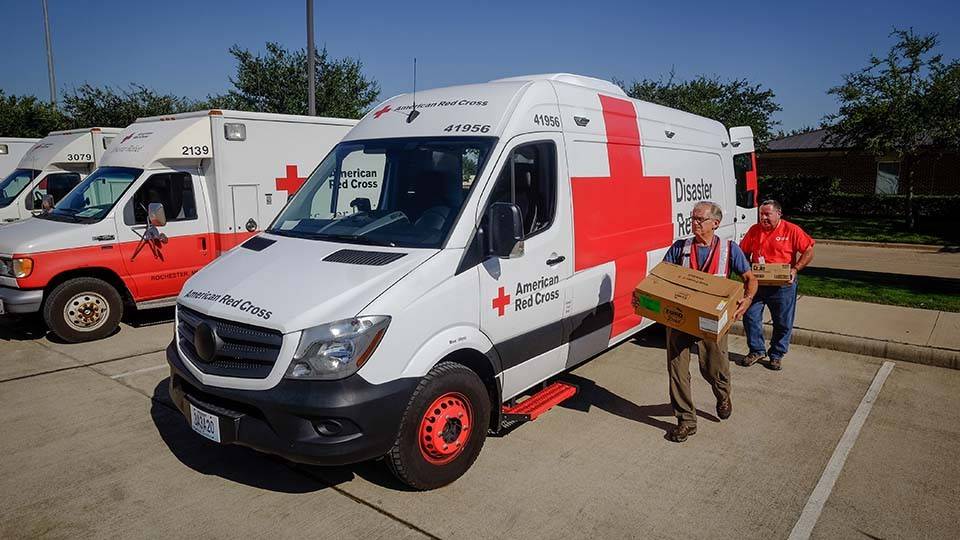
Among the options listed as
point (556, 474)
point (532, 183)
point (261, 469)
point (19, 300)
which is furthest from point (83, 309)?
point (556, 474)

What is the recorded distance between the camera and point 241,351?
3914 mm

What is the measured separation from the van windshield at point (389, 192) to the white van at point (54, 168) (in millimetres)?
8897

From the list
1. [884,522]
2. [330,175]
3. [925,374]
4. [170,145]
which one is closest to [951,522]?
[884,522]

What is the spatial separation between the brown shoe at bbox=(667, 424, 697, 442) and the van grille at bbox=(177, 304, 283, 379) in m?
3.08

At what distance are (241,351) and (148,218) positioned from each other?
15.4 ft

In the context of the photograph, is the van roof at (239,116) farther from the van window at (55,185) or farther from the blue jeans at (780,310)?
the blue jeans at (780,310)

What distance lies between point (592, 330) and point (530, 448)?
1.21 metres

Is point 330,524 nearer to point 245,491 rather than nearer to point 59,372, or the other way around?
point 245,491

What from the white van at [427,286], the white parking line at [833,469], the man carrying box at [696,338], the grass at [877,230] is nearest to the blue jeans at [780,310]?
the white parking line at [833,469]

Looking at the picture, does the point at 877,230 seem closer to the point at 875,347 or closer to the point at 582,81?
the point at 875,347

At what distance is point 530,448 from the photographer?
4941mm

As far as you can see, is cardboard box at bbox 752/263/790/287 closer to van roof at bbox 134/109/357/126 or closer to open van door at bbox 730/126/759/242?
open van door at bbox 730/126/759/242

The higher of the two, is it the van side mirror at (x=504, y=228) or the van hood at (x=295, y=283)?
the van side mirror at (x=504, y=228)

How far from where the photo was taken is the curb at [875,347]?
6.95m
